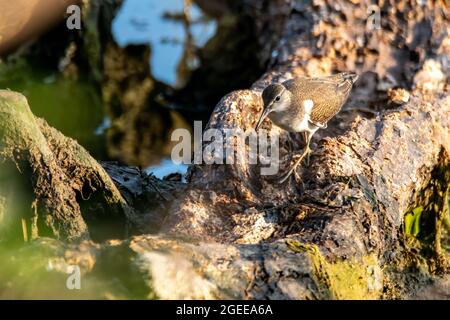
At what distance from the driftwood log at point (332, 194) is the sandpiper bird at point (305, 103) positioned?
24cm

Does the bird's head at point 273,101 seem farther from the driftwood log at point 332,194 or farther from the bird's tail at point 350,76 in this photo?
the bird's tail at point 350,76

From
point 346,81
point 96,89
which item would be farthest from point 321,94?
point 96,89

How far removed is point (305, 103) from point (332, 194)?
1.30 m

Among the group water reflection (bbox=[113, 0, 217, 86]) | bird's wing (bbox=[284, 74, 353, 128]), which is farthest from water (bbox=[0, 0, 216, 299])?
bird's wing (bbox=[284, 74, 353, 128])

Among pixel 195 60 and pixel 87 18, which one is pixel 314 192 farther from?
pixel 195 60

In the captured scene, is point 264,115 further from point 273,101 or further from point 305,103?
point 305,103

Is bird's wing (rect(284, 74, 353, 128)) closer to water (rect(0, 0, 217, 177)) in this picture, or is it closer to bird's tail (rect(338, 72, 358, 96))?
bird's tail (rect(338, 72, 358, 96))

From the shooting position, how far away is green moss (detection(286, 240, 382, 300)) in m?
4.77

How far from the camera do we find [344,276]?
502 centimetres

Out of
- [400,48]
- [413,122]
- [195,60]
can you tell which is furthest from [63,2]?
[413,122]

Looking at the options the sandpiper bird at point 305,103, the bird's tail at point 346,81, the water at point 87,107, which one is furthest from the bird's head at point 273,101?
the water at point 87,107

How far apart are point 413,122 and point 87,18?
471cm

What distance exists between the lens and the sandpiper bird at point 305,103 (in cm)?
637

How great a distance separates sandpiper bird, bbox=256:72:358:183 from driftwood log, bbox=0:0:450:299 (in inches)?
9.5
